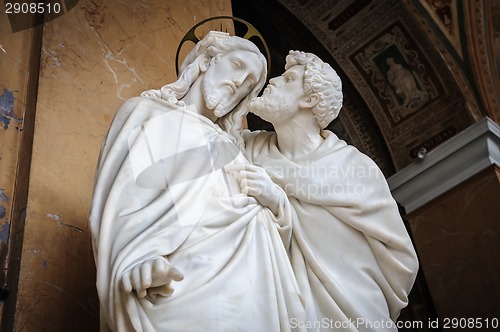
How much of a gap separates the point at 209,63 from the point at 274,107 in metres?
0.39

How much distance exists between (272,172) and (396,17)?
5.69 m

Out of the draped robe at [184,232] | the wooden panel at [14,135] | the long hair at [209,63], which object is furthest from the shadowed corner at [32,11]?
the draped robe at [184,232]

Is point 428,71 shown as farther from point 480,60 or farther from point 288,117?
point 288,117

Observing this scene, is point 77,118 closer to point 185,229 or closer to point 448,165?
point 185,229

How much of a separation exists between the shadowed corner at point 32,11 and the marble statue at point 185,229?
1.35 m

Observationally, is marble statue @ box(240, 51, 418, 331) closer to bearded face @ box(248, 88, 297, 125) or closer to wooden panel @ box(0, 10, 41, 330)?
bearded face @ box(248, 88, 297, 125)

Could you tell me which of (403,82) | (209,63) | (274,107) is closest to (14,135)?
(209,63)

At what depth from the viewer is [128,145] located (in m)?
2.47

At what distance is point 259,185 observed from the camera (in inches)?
98.0

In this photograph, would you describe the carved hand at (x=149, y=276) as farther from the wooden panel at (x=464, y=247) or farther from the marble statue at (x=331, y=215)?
the wooden panel at (x=464, y=247)

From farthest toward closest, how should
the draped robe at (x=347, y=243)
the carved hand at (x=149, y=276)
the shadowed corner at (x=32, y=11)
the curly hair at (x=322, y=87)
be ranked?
the shadowed corner at (x=32, y=11) < the curly hair at (x=322, y=87) < the draped robe at (x=347, y=243) < the carved hand at (x=149, y=276)

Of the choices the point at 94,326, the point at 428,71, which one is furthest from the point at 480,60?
the point at 94,326

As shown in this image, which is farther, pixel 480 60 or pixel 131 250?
pixel 480 60

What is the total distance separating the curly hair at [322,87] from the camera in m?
2.79
